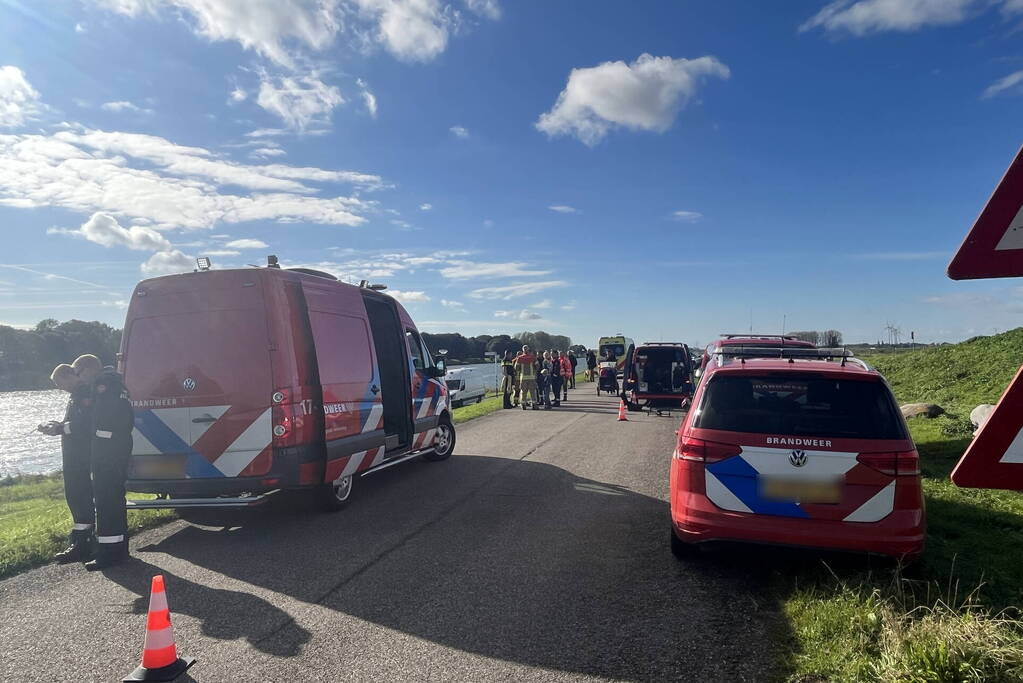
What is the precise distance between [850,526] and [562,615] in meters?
2.02

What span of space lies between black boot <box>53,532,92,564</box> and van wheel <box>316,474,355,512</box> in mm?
2092

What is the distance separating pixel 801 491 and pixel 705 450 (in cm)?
68

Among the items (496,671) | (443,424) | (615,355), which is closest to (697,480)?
(496,671)

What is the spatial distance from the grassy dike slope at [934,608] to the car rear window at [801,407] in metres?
0.98

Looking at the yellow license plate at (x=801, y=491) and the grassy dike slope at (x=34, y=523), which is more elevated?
the yellow license plate at (x=801, y=491)

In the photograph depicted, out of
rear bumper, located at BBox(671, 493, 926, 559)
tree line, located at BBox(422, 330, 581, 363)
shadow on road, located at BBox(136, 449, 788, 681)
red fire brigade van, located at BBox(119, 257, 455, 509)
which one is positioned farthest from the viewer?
tree line, located at BBox(422, 330, 581, 363)

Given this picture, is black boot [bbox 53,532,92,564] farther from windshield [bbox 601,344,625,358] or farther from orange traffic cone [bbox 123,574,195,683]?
windshield [bbox 601,344,625,358]

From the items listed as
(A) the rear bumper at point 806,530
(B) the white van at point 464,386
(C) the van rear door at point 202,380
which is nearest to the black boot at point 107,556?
(C) the van rear door at point 202,380

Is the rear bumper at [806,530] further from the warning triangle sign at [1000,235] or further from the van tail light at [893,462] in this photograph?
the warning triangle sign at [1000,235]

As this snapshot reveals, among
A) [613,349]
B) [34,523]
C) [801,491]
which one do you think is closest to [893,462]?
[801,491]

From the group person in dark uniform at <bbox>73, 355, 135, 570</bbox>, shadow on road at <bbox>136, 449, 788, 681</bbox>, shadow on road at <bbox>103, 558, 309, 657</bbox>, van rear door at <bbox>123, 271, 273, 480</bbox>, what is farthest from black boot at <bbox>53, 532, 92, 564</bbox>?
van rear door at <bbox>123, 271, 273, 480</bbox>

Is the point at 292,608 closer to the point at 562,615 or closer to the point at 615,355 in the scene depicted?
the point at 562,615

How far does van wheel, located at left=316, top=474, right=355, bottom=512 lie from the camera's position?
720 centimetres

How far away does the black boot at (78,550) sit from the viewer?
5.84m
